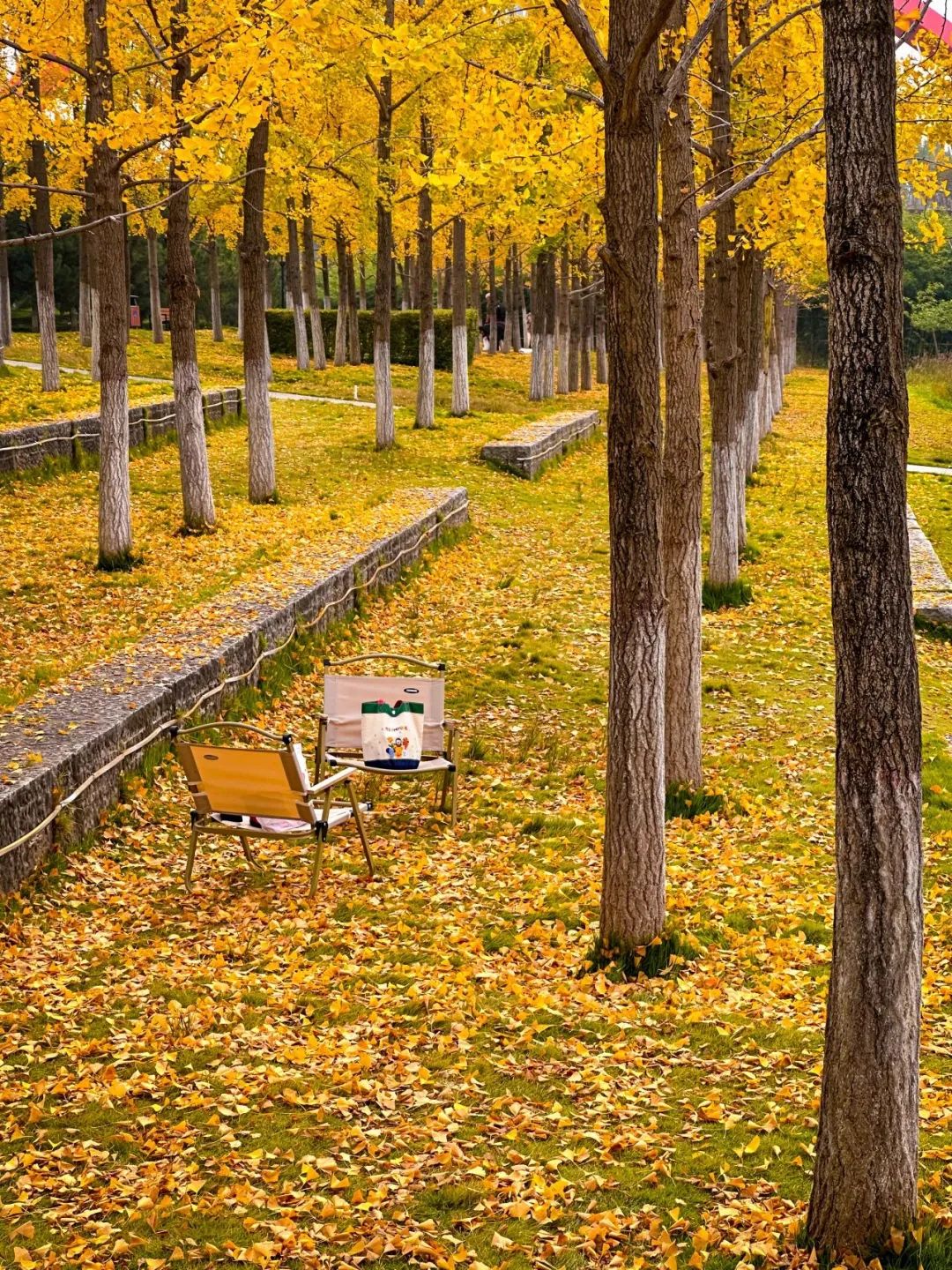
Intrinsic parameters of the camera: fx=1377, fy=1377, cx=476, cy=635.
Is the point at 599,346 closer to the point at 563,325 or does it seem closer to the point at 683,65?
the point at 563,325

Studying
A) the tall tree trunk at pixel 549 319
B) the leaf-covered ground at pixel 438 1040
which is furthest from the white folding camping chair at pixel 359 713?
the tall tree trunk at pixel 549 319

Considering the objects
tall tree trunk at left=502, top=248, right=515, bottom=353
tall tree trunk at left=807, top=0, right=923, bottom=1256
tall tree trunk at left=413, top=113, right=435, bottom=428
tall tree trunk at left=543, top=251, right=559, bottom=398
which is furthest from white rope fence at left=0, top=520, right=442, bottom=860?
tall tree trunk at left=502, top=248, right=515, bottom=353

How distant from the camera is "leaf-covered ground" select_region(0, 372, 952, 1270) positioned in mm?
4145

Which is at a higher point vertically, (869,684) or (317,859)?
(869,684)

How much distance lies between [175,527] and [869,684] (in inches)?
479

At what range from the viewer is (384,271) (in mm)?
21156

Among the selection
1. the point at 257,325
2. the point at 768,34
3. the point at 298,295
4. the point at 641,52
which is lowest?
the point at 257,325

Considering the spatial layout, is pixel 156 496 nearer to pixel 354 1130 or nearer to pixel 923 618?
pixel 923 618

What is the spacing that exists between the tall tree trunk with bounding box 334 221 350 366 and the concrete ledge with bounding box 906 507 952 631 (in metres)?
20.2

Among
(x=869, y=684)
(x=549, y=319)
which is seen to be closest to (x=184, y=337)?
(x=869, y=684)

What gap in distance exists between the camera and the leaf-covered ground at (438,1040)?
414 centimetres

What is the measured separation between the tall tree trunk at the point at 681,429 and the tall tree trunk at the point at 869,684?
459cm

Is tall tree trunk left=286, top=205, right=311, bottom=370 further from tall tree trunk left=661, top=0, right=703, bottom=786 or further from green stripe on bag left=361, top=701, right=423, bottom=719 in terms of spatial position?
green stripe on bag left=361, top=701, right=423, bottom=719

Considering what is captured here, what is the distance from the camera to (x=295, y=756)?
6.89 m
